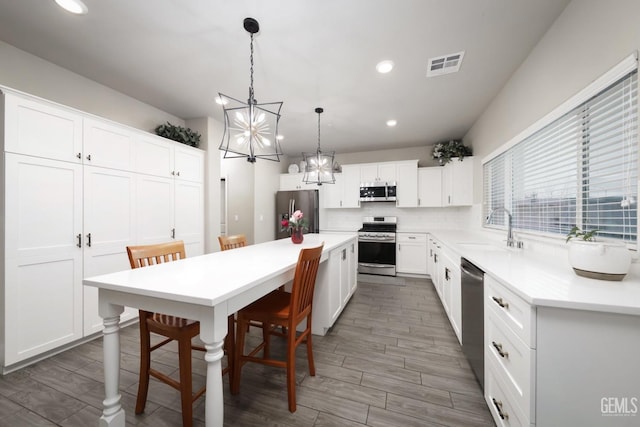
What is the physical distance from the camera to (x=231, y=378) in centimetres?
163

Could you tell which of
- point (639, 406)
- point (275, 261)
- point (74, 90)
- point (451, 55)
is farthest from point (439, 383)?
point (74, 90)

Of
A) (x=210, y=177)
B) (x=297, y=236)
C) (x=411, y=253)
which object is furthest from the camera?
(x=411, y=253)

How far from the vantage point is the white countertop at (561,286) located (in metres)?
0.88

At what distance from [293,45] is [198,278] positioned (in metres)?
1.95

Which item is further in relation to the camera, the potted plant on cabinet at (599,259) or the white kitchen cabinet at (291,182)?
the white kitchen cabinet at (291,182)

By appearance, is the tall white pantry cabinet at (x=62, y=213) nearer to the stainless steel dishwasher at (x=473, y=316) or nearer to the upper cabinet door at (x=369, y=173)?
the stainless steel dishwasher at (x=473, y=316)

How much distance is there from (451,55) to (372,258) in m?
3.40

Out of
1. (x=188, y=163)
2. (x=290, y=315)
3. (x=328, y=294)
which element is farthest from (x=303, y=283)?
(x=188, y=163)

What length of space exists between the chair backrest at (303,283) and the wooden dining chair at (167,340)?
52 centimetres

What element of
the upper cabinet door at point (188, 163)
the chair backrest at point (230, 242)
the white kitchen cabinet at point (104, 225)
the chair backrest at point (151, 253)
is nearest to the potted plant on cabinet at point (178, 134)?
the upper cabinet door at point (188, 163)

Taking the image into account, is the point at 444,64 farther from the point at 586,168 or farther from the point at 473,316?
the point at 473,316

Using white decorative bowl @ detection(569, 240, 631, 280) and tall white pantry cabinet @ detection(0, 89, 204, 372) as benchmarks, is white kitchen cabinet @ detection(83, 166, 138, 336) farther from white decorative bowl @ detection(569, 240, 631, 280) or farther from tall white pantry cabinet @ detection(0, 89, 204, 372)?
white decorative bowl @ detection(569, 240, 631, 280)

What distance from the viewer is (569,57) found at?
5.27 feet

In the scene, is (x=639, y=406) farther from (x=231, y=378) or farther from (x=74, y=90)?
(x=74, y=90)
